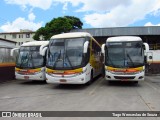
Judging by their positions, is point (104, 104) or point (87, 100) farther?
point (87, 100)

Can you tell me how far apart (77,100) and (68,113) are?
256cm

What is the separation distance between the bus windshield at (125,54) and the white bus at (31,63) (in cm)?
450

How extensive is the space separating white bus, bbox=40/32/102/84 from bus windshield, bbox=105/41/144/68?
162 centimetres

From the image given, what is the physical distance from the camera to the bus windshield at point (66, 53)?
583 inches

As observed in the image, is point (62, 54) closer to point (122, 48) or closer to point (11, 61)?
point (122, 48)

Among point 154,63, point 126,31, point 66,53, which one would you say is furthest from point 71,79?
point 126,31

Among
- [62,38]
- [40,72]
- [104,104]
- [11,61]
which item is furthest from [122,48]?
[11,61]

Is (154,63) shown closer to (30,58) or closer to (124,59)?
(124,59)

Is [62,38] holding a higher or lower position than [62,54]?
higher

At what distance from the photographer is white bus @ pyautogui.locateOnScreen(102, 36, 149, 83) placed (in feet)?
51.8

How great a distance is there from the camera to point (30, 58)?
18.2 m

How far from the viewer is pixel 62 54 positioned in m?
15.1

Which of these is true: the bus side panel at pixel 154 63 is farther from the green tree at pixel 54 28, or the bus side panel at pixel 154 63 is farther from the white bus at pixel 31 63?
the green tree at pixel 54 28

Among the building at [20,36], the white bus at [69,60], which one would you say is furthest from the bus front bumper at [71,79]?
the building at [20,36]
